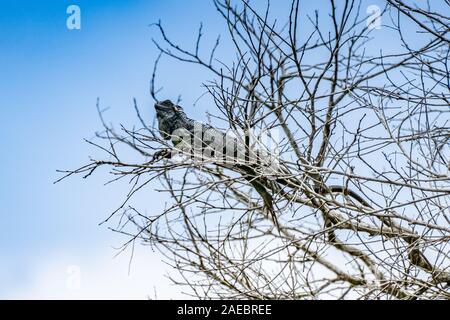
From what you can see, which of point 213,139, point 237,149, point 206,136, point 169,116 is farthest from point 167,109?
point 237,149

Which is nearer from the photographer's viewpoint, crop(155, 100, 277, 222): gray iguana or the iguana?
crop(155, 100, 277, 222): gray iguana

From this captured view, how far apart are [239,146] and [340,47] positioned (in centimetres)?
133

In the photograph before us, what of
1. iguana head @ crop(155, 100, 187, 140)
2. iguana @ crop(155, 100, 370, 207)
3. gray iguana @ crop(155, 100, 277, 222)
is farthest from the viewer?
iguana head @ crop(155, 100, 187, 140)

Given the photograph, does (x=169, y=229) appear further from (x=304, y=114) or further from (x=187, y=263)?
(x=304, y=114)

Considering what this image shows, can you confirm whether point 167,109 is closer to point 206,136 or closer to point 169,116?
point 169,116

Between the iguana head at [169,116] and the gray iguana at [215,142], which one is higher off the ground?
the iguana head at [169,116]

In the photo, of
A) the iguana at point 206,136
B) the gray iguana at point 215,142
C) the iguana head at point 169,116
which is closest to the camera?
A: the gray iguana at point 215,142

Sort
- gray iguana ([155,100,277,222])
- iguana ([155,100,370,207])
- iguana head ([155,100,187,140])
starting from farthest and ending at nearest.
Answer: iguana head ([155,100,187,140]) → iguana ([155,100,370,207]) → gray iguana ([155,100,277,222])

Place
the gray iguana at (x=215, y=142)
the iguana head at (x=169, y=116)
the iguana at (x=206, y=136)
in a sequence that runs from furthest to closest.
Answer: the iguana head at (x=169, y=116)
the iguana at (x=206, y=136)
the gray iguana at (x=215, y=142)

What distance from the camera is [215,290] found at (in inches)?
218

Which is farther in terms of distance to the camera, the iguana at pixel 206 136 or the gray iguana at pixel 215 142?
the iguana at pixel 206 136

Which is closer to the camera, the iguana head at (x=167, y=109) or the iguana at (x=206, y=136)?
the iguana at (x=206, y=136)
